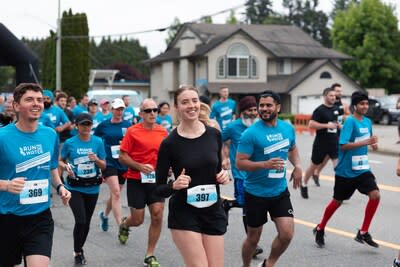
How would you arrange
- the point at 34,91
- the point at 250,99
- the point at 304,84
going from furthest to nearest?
the point at 304,84 < the point at 250,99 < the point at 34,91

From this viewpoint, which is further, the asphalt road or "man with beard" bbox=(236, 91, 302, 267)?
the asphalt road

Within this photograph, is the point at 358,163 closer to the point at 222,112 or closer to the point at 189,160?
the point at 189,160

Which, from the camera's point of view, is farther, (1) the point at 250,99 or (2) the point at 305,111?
(2) the point at 305,111

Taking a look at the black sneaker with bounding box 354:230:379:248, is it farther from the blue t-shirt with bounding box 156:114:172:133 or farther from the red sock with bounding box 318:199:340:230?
the blue t-shirt with bounding box 156:114:172:133

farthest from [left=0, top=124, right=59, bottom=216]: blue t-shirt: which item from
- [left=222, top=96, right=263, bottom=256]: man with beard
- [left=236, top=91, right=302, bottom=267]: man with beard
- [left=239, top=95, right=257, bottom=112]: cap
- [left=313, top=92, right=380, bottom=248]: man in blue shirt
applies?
[left=313, top=92, right=380, bottom=248]: man in blue shirt

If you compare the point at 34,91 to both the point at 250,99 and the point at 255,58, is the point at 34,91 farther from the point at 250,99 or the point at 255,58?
the point at 255,58

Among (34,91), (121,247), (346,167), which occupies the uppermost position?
(34,91)

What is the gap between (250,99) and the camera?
834 centimetres

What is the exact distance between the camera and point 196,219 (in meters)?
5.11

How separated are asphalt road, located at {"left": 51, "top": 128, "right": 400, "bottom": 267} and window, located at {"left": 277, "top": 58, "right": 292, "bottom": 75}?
147 ft

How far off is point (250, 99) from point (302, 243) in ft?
6.25

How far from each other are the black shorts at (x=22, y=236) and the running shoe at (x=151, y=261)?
2.25 m

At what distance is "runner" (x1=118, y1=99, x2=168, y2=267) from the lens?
7.48 meters

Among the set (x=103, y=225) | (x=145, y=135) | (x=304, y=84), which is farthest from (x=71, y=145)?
(x=304, y=84)
